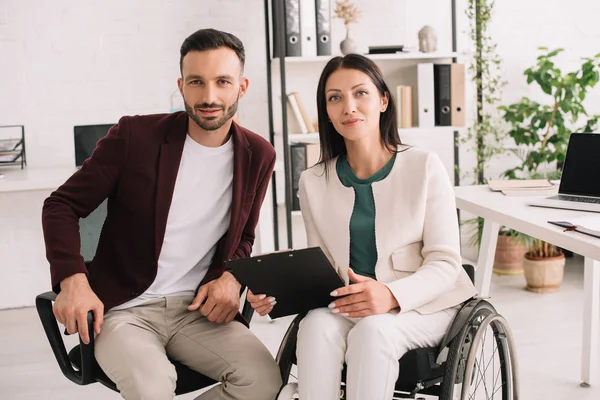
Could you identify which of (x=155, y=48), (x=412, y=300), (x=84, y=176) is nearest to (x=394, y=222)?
(x=412, y=300)

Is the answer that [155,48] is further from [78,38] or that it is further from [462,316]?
[462,316]

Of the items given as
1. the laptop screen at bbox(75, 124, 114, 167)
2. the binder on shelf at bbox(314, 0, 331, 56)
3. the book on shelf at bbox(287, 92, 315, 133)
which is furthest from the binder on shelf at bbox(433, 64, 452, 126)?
the laptop screen at bbox(75, 124, 114, 167)

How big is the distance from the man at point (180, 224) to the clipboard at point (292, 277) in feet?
0.51

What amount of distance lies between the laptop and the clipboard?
37.5 inches

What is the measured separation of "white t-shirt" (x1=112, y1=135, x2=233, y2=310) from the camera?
1926 mm

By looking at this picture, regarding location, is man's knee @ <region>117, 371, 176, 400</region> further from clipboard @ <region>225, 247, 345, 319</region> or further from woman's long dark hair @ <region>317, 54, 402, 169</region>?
woman's long dark hair @ <region>317, 54, 402, 169</region>

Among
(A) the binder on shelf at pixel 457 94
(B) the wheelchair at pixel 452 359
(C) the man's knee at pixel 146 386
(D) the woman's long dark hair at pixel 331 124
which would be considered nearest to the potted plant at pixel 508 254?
(A) the binder on shelf at pixel 457 94

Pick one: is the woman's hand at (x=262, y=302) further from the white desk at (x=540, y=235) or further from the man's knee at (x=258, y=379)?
the white desk at (x=540, y=235)

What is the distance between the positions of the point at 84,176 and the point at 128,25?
6.78ft

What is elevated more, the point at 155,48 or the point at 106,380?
the point at 155,48

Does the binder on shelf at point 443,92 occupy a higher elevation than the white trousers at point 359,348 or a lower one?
higher

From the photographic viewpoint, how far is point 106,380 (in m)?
1.77

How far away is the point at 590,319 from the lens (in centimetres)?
255

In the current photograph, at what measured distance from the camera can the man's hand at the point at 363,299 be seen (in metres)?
1.69
